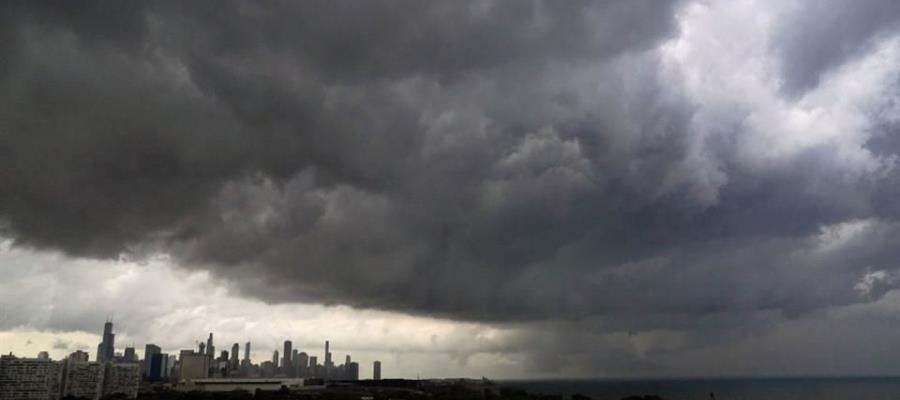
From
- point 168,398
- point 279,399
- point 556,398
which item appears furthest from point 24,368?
point 556,398

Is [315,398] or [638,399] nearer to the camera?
[638,399]

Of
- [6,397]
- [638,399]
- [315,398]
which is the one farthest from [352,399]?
[6,397]

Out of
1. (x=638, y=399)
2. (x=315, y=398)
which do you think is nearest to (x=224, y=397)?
(x=315, y=398)

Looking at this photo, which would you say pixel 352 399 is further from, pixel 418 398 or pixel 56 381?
pixel 56 381

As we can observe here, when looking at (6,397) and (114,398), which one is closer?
(6,397)

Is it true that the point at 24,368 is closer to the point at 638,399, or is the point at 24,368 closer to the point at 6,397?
the point at 6,397

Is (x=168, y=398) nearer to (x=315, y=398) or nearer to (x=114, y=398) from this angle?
(x=114, y=398)
